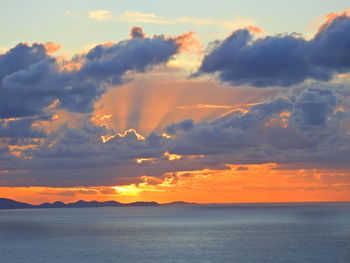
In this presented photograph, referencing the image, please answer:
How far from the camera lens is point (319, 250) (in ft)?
614

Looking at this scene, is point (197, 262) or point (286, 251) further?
point (286, 251)

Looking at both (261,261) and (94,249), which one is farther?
(94,249)

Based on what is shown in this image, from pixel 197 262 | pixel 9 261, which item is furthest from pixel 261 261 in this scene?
pixel 9 261

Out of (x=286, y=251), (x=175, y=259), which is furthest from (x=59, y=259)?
(x=286, y=251)

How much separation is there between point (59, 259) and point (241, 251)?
5223 centimetres

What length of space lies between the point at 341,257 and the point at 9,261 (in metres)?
84.6

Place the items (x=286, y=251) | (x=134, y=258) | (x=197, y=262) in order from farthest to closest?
(x=286, y=251), (x=134, y=258), (x=197, y=262)

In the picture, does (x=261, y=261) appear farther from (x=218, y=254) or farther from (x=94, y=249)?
(x=94, y=249)

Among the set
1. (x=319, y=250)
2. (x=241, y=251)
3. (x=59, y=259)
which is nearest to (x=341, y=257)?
(x=319, y=250)

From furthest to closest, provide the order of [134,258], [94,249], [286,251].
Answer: [94,249] → [286,251] → [134,258]

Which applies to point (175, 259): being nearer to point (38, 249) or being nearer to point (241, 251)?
point (241, 251)

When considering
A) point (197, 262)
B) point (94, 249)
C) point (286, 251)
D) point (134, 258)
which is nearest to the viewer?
point (197, 262)

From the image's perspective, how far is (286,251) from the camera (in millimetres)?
184625

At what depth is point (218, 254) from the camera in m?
180
